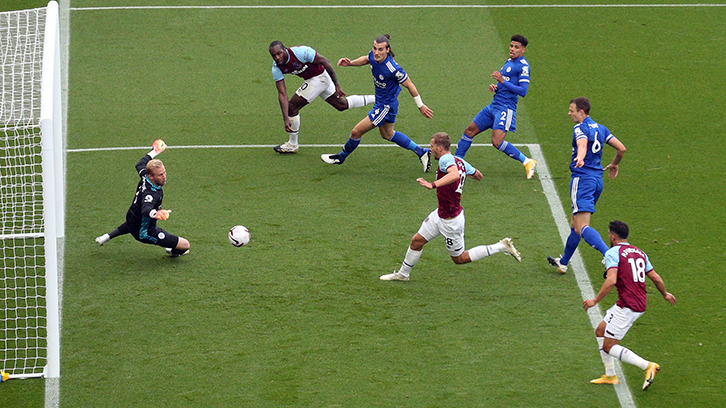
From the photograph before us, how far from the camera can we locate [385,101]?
507 inches

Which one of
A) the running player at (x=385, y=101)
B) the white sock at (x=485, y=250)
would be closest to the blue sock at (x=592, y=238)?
the white sock at (x=485, y=250)

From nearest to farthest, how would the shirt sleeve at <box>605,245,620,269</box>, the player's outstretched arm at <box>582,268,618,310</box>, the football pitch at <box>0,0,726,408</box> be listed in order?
the player's outstretched arm at <box>582,268,618,310</box> < the shirt sleeve at <box>605,245,620,269</box> < the football pitch at <box>0,0,726,408</box>

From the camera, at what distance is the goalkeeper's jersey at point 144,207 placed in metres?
10.3

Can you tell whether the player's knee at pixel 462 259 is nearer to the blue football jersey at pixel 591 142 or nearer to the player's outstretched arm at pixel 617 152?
the blue football jersey at pixel 591 142

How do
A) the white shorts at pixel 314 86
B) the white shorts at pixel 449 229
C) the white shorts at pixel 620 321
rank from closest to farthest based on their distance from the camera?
the white shorts at pixel 620 321 → the white shorts at pixel 449 229 → the white shorts at pixel 314 86

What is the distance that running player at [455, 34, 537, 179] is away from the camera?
40.7 feet

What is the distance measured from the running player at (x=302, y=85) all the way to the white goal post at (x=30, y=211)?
3277mm

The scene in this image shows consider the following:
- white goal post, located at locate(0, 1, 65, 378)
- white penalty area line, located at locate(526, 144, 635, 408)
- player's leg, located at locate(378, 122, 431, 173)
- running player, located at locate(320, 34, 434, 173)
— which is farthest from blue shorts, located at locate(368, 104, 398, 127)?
white goal post, located at locate(0, 1, 65, 378)

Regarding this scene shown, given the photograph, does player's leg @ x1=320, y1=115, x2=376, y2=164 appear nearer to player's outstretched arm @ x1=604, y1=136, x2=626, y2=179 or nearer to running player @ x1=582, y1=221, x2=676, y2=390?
player's outstretched arm @ x1=604, y1=136, x2=626, y2=179

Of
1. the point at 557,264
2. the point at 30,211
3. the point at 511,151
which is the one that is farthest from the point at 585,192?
the point at 30,211

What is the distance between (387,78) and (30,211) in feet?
17.0

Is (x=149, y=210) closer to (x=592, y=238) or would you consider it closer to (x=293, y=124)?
(x=293, y=124)

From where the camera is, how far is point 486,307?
32.7 ft

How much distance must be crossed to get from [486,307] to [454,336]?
0.71 m
